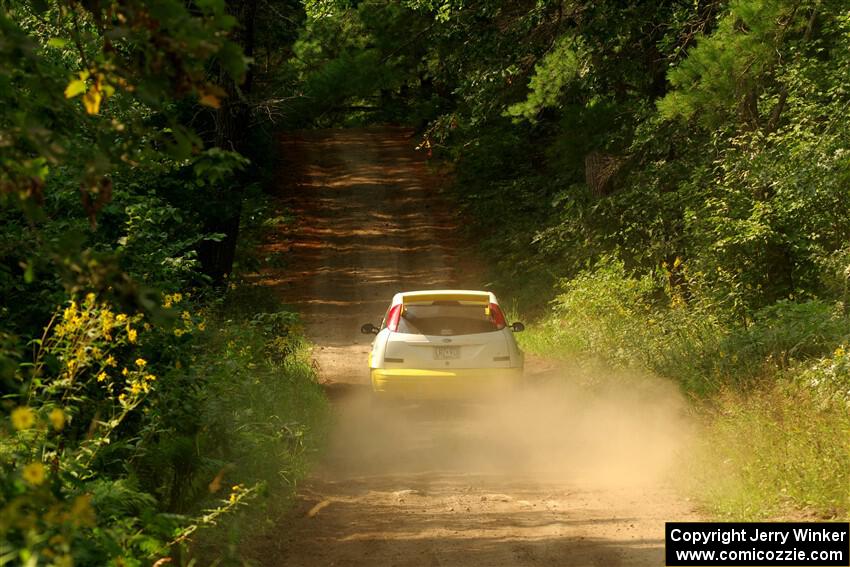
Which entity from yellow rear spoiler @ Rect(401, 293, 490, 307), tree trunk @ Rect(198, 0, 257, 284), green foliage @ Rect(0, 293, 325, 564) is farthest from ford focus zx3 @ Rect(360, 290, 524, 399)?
tree trunk @ Rect(198, 0, 257, 284)

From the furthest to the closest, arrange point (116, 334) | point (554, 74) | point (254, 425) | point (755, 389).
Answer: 1. point (554, 74)
2. point (755, 389)
3. point (254, 425)
4. point (116, 334)

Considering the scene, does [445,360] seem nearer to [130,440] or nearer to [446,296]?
[446,296]

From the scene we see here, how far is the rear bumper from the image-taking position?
47.5 feet

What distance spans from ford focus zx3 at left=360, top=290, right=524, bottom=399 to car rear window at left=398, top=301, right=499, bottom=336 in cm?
1

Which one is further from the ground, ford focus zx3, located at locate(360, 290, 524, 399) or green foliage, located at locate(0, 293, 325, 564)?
green foliage, located at locate(0, 293, 325, 564)

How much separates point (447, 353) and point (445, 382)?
1.25 feet

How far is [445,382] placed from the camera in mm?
14477

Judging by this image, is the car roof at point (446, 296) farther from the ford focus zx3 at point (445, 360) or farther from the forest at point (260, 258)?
the forest at point (260, 258)

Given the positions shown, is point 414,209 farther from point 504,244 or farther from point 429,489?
point 429,489

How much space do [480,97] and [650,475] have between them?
12.8 metres

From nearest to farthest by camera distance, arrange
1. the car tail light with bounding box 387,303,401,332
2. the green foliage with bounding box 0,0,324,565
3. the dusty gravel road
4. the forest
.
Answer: the green foliage with bounding box 0,0,324,565 < the forest < the dusty gravel road < the car tail light with bounding box 387,303,401,332

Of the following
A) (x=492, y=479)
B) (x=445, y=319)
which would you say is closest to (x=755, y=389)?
(x=492, y=479)

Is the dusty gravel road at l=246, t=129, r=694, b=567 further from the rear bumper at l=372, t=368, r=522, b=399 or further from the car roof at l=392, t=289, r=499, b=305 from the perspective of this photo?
the car roof at l=392, t=289, r=499, b=305

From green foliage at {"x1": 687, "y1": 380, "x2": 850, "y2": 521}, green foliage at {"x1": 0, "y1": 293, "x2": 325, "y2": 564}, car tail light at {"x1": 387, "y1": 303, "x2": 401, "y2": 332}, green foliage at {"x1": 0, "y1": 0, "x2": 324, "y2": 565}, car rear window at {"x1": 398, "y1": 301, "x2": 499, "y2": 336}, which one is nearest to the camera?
green foliage at {"x1": 0, "y1": 0, "x2": 324, "y2": 565}
